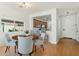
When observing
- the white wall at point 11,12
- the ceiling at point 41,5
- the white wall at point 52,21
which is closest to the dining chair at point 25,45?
the white wall at point 52,21

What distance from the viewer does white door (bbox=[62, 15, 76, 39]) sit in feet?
9.39

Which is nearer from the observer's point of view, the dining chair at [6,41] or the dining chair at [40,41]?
the dining chair at [6,41]

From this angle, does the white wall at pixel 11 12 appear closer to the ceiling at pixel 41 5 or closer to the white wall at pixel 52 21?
the ceiling at pixel 41 5

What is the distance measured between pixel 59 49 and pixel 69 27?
0.64 m

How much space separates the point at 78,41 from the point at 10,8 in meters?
1.96

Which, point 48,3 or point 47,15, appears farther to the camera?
point 47,15

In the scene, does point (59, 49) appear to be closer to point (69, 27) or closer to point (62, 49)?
point (62, 49)

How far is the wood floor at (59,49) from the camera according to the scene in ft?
9.45

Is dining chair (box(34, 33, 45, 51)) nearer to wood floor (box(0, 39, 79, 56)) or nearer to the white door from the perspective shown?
wood floor (box(0, 39, 79, 56))

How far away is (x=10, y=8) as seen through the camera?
282cm

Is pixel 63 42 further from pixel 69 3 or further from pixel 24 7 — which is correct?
pixel 24 7

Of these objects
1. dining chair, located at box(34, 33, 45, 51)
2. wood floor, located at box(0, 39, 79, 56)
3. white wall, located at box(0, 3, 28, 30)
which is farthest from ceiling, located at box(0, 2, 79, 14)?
wood floor, located at box(0, 39, 79, 56)

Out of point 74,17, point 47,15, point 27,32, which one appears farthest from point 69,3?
point 27,32

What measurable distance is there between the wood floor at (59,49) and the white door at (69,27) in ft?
0.52
